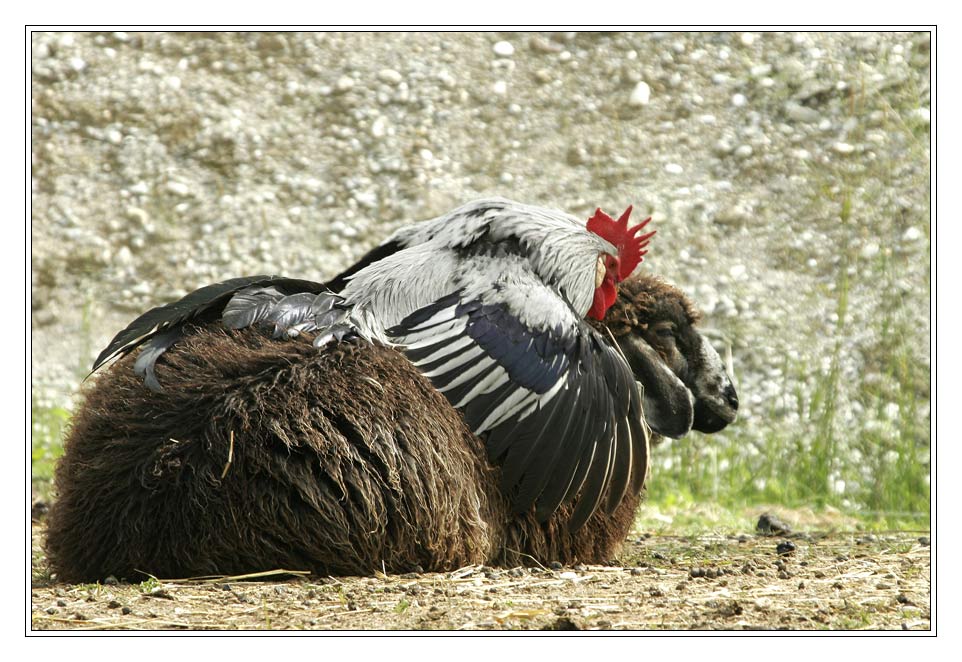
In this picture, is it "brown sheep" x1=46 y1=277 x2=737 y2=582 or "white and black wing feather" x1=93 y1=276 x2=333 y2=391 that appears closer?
"brown sheep" x1=46 y1=277 x2=737 y2=582

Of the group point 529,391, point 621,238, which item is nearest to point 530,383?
point 529,391

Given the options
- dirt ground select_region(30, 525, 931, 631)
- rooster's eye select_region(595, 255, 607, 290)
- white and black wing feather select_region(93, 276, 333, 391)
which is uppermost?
rooster's eye select_region(595, 255, 607, 290)

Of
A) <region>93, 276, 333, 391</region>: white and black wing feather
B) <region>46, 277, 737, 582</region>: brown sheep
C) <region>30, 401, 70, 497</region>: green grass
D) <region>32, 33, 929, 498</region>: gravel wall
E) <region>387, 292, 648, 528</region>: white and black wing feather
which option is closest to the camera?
<region>46, 277, 737, 582</region>: brown sheep

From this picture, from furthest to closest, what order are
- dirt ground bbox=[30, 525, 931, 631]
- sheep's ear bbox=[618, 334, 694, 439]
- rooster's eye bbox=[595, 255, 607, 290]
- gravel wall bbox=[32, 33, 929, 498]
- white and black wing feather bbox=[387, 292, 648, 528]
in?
gravel wall bbox=[32, 33, 929, 498], sheep's ear bbox=[618, 334, 694, 439], rooster's eye bbox=[595, 255, 607, 290], white and black wing feather bbox=[387, 292, 648, 528], dirt ground bbox=[30, 525, 931, 631]

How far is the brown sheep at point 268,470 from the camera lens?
3.88 meters

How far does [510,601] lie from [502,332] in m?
1.01

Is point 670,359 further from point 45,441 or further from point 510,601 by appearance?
point 45,441

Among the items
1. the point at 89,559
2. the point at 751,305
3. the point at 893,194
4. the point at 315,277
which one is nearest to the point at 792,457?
the point at 751,305

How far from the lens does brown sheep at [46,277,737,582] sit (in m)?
3.88

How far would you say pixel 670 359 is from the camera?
5.18 meters

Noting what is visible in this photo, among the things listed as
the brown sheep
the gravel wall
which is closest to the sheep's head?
the brown sheep

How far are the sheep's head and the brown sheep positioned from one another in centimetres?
105

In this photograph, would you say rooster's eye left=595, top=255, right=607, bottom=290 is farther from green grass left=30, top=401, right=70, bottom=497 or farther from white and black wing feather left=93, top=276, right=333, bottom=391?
green grass left=30, top=401, right=70, bottom=497

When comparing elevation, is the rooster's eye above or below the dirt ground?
above
